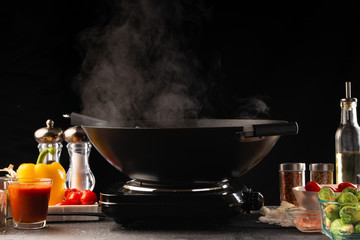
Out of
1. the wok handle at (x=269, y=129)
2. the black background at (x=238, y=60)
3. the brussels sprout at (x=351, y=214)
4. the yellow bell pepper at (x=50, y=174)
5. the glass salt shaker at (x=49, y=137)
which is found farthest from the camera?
the black background at (x=238, y=60)

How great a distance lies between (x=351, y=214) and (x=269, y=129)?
0.28 m

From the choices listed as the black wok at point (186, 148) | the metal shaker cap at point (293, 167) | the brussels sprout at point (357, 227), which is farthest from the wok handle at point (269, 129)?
the metal shaker cap at point (293, 167)

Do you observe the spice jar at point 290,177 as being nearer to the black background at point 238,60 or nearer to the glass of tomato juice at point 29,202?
the glass of tomato juice at point 29,202

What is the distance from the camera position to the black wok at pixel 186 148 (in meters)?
1.25

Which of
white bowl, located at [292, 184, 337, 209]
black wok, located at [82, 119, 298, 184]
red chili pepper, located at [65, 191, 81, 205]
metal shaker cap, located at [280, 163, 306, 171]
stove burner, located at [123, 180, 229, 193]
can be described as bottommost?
red chili pepper, located at [65, 191, 81, 205]

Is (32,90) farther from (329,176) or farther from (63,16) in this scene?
(329,176)

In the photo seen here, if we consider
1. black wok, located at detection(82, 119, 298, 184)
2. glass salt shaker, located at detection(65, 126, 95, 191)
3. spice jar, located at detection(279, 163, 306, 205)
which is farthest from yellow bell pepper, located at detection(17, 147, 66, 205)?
spice jar, located at detection(279, 163, 306, 205)

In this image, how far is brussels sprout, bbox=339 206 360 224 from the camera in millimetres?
1133

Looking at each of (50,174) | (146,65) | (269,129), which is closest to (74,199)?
(50,174)

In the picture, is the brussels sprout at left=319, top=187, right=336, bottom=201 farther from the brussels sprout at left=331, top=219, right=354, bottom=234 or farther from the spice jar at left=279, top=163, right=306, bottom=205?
the spice jar at left=279, top=163, right=306, bottom=205

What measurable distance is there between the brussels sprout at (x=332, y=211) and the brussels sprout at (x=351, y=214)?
0.10 feet

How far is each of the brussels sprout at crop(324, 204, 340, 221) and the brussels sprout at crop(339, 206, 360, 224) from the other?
32mm

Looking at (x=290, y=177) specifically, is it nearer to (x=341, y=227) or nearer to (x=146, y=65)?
(x=341, y=227)

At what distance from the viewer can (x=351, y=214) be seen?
1.13 metres
